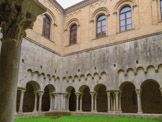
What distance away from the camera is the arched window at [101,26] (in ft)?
44.9

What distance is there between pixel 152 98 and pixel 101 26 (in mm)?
7045

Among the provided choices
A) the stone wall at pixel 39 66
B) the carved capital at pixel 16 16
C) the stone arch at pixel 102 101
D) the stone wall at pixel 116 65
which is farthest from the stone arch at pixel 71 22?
the carved capital at pixel 16 16

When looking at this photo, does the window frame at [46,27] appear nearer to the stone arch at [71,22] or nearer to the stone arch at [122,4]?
the stone arch at [71,22]

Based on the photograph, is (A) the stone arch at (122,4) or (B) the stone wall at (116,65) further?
(A) the stone arch at (122,4)

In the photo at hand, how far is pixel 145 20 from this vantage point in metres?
11.5

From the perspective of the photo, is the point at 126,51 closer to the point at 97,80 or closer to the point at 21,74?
the point at 97,80

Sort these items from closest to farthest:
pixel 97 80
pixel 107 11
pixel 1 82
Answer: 1. pixel 1 82
2. pixel 97 80
3. pixel 107 11

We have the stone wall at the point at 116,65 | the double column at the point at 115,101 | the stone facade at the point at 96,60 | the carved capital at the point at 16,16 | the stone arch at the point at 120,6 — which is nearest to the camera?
the carved capital at the point at 16,16

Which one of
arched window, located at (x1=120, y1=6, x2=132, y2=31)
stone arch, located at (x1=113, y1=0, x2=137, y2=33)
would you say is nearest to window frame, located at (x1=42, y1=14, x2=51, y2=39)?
stone arch, located at (x1=113, y1=0, x2=137, y2=33)

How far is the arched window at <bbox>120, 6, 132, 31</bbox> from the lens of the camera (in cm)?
1249

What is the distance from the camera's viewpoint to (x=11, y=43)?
2750 millimetres

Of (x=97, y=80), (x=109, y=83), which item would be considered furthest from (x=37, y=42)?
(x=109, y=83)

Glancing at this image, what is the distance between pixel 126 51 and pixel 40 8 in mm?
9819

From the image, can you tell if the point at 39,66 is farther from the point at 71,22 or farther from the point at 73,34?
the point at 71,22
